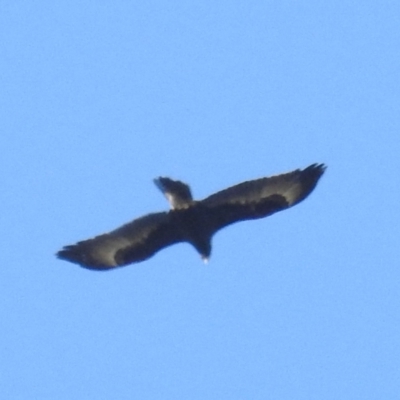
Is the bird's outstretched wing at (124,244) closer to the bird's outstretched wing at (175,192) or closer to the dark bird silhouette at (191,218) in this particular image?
the dark bird silhouette at (191,218)

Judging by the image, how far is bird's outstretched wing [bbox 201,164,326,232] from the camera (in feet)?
258

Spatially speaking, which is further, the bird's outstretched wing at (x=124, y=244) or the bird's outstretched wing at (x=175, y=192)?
the bird's outstretched wing at (x=124, y=244)

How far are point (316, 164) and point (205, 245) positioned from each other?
1.70 m

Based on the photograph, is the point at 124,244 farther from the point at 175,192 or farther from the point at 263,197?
the point at 263,197

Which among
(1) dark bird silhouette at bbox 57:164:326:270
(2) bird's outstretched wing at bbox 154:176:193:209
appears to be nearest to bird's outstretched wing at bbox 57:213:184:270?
(1) dark bird silhouette at bbox 57:164:326:270

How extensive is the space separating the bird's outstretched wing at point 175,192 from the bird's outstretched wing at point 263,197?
0.24 meters

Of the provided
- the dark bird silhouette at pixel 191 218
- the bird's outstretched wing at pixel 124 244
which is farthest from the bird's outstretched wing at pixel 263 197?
the bird's outstretched wing at pixel 124 244

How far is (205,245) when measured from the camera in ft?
259

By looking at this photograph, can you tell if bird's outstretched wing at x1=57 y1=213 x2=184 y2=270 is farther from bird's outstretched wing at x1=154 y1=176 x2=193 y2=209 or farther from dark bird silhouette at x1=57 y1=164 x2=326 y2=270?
bird's outstretched wing at x1=154 y1=176 x2=193 y2=209

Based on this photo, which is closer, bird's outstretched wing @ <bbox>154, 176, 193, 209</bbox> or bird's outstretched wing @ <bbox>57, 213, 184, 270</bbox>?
bird's outstretched wing @ <bbox>154, 176, 193, 209</bbox>

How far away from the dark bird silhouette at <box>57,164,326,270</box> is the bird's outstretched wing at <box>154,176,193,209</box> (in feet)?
0.25

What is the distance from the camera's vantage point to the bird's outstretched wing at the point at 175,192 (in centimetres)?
7825

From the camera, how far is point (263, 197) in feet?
258

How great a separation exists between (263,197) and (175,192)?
1133mm
